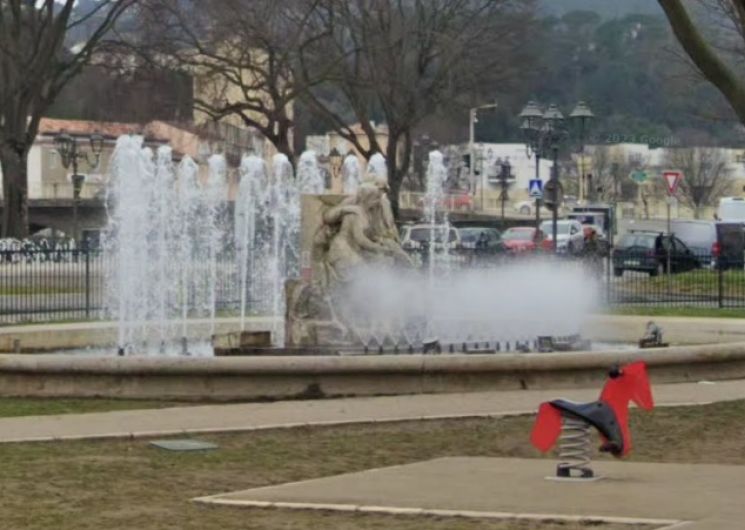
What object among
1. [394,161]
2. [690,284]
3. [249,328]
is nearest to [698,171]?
[394,161]

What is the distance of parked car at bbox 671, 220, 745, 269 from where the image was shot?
47781 millimetres

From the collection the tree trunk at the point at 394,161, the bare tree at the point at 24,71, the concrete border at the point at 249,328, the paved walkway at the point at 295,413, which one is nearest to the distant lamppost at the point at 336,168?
the tree trunk at the point at 394,161

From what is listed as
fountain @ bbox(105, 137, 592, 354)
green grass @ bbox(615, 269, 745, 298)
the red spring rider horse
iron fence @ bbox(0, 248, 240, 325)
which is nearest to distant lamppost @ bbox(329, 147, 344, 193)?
iron fence @ bbox(0, 248, 240, 325)

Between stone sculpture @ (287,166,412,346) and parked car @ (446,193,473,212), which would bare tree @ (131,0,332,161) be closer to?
stone sculpture @ (287,166,412,346)

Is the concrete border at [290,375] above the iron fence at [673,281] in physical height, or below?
below

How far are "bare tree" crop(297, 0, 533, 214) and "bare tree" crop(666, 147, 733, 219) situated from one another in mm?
48154

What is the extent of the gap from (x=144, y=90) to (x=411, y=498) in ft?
173

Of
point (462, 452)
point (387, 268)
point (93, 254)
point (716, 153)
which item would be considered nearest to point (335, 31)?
point (93, 254)

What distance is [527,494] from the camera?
10289 mm

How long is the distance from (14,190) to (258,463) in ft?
144

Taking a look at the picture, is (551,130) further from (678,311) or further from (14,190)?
(14,190)

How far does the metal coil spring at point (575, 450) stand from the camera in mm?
11070

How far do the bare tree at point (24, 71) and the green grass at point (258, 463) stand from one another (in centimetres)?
3941

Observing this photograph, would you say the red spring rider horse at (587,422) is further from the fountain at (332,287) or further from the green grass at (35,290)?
the green grass at (35,290)
